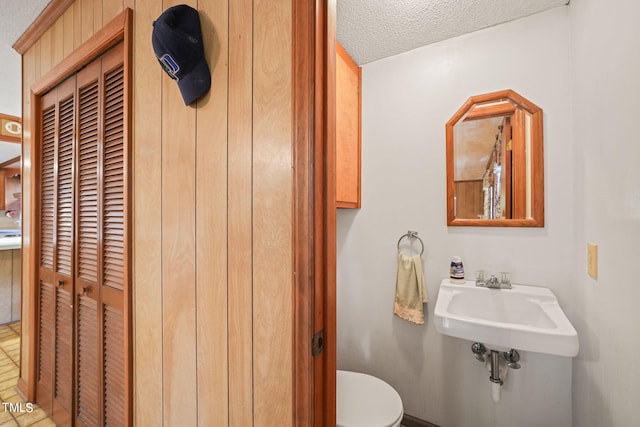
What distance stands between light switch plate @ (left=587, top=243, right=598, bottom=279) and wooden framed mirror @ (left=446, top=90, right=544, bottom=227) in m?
0.30

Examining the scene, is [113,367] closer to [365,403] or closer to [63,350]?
[63,350]

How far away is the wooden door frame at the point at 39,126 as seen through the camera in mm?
1090

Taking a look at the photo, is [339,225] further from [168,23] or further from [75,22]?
[75,22]

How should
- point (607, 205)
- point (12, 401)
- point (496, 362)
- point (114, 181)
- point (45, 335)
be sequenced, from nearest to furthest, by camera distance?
point (607, 205) → point (114, 181) → point (496, 362) → point (45, 335) → point (12, 401)

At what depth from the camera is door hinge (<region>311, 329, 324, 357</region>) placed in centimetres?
69

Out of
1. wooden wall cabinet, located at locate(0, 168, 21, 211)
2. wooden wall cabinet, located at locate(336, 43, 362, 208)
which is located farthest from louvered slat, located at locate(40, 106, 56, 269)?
wooden wall cabinet, located at locate(0, 168, 21, 211)

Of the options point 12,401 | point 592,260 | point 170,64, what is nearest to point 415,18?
point 170,64

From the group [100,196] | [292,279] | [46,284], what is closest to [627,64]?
[292,279]

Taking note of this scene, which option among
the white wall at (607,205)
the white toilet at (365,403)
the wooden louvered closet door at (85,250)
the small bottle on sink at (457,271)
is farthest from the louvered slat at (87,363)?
the white wall at (607,205)

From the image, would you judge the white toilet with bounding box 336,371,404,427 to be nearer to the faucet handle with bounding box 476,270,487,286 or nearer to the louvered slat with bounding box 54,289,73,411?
the faucet handle with bounding box 476,270,487,286

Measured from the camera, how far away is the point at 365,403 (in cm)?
136

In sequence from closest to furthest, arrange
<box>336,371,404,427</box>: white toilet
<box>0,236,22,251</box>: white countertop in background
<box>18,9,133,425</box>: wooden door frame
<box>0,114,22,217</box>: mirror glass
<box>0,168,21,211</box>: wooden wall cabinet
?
<box>18,9,133,425</box>: wooden door frame < <box>336,371,404,427</box>: white toilet < <box>0,236,22,251</box>: white countertop in background < <box>0,114,22,217</box>: mirror glass < <box>0,168,21,211</box>: wooden wall cabinet

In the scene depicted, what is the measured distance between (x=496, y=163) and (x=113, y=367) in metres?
2.14

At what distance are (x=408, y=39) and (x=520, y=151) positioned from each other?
0.89 meters
